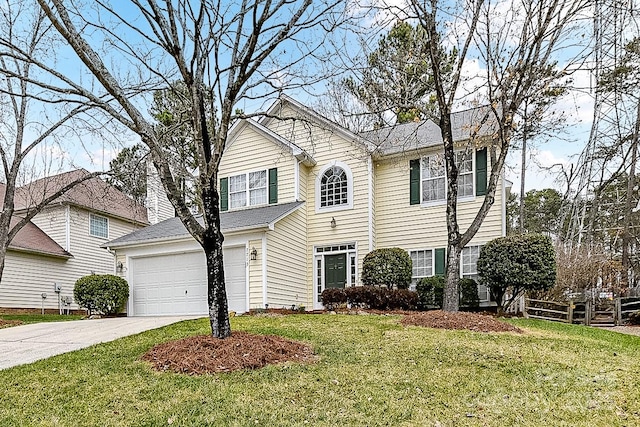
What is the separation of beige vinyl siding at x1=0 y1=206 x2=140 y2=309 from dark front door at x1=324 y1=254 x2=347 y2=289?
10.9 m

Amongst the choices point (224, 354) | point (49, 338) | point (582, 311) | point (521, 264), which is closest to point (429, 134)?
point (521, 264)

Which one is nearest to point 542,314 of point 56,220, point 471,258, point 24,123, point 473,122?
point 471,258

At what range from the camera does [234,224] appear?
1268 centimetres

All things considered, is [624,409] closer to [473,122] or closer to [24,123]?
[473,122]

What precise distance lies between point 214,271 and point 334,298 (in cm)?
624

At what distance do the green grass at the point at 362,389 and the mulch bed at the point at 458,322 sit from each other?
1.09 metres

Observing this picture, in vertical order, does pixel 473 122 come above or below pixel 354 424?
above

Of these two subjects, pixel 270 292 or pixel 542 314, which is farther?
pixel 542 314

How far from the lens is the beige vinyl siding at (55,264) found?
641 inches

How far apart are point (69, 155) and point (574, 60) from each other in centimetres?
1396

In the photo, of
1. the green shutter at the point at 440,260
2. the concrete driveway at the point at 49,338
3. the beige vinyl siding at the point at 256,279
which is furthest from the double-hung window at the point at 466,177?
the concrete driveway at the point at 49,338

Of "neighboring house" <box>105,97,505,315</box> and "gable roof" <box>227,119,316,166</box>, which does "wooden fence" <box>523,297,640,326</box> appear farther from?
"gable roof" <box>227,119,316,166</box>

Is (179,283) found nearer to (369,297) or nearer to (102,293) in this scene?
(102,293)

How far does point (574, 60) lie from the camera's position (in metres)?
9.65
